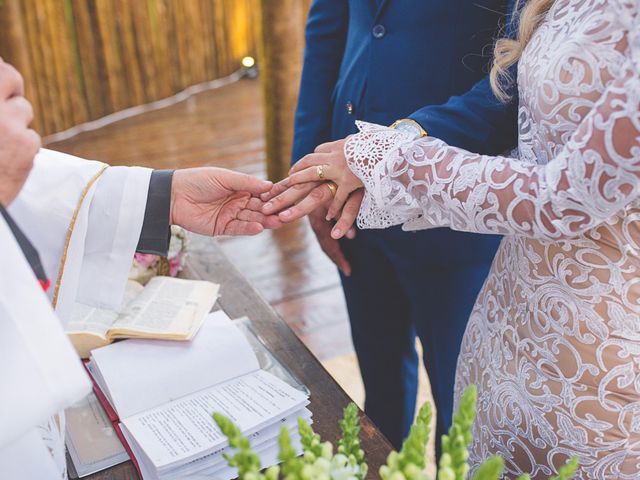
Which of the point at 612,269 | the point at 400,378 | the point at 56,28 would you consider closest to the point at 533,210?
the point at 612,269

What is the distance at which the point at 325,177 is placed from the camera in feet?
4.17

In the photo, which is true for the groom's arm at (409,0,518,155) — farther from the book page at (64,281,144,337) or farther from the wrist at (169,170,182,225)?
the book page at (64,281,144,337)

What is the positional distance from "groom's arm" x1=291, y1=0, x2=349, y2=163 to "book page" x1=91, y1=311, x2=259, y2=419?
2.02 feet

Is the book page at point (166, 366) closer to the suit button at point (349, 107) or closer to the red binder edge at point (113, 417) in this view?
the red binder edge at point (113, 417)

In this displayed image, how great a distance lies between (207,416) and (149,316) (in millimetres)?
300

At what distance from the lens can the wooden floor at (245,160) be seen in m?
2.92

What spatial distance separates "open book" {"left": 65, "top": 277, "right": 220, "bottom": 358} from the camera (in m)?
1.20

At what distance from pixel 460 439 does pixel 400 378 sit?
130cm

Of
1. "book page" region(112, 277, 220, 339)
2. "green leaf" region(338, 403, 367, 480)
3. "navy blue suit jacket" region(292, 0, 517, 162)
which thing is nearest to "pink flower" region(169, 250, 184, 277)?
"book page" region(112, 277, 220, 339)

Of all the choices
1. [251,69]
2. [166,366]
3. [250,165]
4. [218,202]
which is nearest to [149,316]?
[166,366]

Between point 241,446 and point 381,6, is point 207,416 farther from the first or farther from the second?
point 381,6

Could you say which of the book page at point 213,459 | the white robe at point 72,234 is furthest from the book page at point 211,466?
the white robe at point 72,234

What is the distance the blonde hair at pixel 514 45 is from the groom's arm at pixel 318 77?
1.78ft

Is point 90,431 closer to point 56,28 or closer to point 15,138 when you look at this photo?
point 15,138
